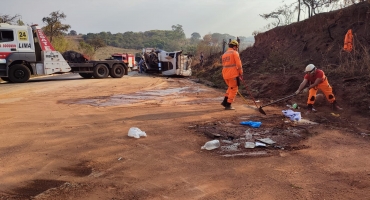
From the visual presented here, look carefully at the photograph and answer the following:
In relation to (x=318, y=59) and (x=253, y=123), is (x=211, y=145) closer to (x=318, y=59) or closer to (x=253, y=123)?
(x=253, y=123)

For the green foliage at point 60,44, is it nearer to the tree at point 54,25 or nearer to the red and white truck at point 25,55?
the tree at point 54,25

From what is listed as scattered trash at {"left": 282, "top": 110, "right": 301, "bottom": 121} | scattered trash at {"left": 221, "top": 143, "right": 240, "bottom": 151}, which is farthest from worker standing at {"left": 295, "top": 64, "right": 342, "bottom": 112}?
scattered trash at {"left": 221, "top": 143, "right": 240, "bottom": 151}

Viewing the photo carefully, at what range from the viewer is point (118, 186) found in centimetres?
312

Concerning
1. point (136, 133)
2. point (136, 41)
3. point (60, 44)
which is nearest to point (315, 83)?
point (136, 133)

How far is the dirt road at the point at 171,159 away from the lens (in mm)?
3041

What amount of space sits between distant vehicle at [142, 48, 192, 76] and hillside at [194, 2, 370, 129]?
1364mm

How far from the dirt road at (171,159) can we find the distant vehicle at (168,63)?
12567mm

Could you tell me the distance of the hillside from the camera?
316 inches

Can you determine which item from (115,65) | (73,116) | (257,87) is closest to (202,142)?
(73,116)

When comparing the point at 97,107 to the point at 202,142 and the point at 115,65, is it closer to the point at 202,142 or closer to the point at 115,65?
the point at 202,142

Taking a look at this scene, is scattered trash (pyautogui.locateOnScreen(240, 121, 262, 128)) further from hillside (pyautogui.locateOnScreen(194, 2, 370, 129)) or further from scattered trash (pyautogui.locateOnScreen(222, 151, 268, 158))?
hillside (pyautogui.locateOnScreen(194, 2, 370, 129))

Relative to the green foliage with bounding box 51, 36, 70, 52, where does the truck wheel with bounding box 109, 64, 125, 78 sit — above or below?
below

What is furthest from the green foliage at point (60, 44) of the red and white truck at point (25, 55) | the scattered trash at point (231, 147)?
the scattered trash at point (231, 147)

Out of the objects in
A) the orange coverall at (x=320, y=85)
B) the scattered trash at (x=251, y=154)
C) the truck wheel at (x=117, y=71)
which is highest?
the truck wheel at (x=117, y=71)
